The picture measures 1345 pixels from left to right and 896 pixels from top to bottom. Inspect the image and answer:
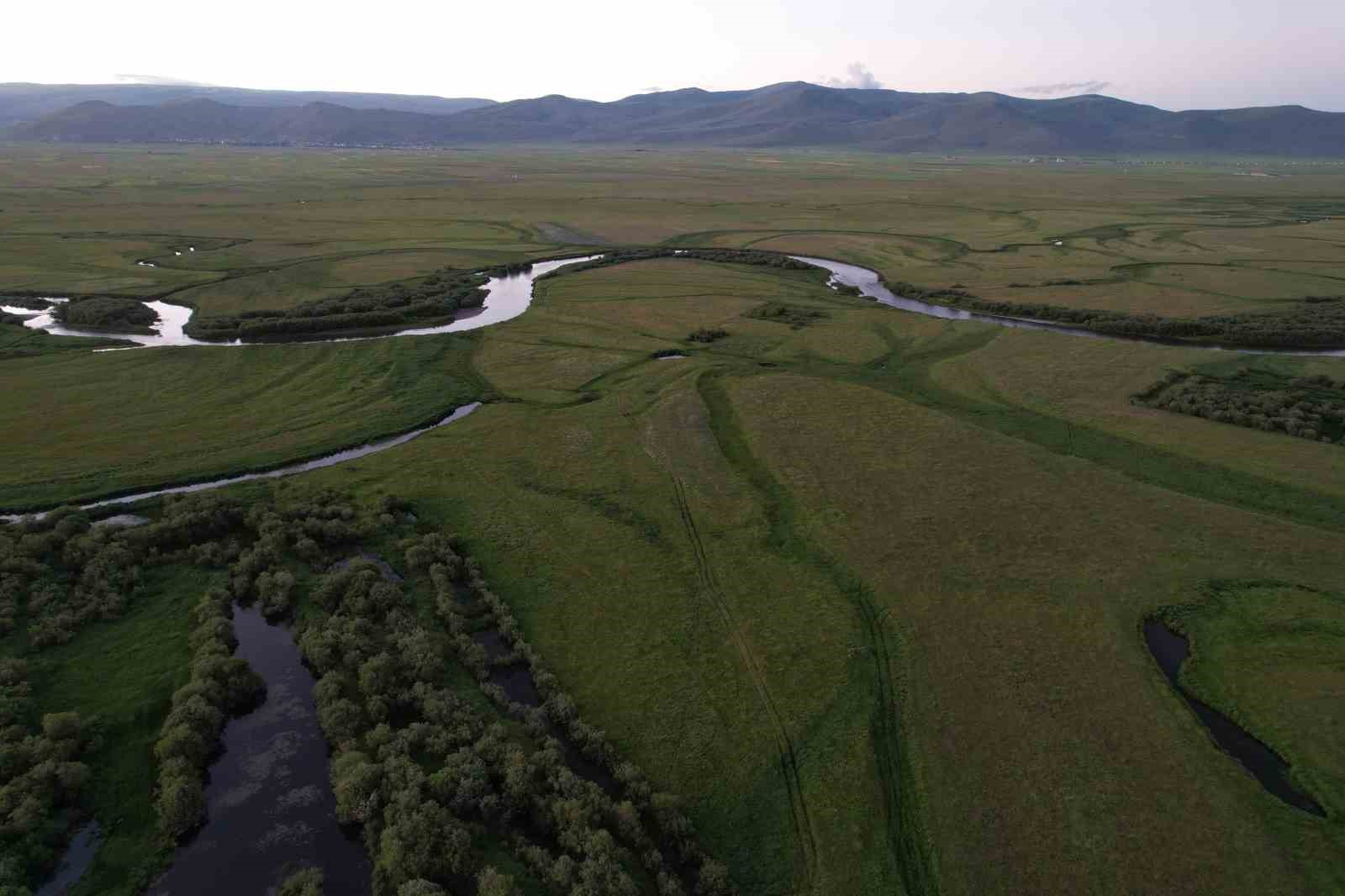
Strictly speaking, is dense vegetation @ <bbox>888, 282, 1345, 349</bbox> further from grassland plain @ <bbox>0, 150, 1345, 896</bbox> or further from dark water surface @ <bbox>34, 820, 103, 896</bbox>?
dark water surface @ <bbox>34, 820, 103, 896</bbox>

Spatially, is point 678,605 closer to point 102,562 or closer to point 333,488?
point 333,488

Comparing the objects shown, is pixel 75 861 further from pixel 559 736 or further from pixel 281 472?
pixel 281 472

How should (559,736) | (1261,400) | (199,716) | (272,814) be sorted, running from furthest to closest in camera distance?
(1261,400) < (559,736) < (199,716) < (272,814)

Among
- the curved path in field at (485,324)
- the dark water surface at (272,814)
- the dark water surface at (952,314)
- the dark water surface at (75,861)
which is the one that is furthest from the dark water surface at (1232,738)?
the dark water surface at (952,314)

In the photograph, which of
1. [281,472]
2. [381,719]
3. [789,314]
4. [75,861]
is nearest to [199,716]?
[75,861]

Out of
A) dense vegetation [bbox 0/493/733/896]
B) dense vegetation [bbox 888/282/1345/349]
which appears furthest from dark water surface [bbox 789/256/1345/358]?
dense vegetation [bbox 0/493/733/896]

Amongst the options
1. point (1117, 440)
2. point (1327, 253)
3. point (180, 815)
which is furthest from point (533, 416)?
point (1327, 253)
